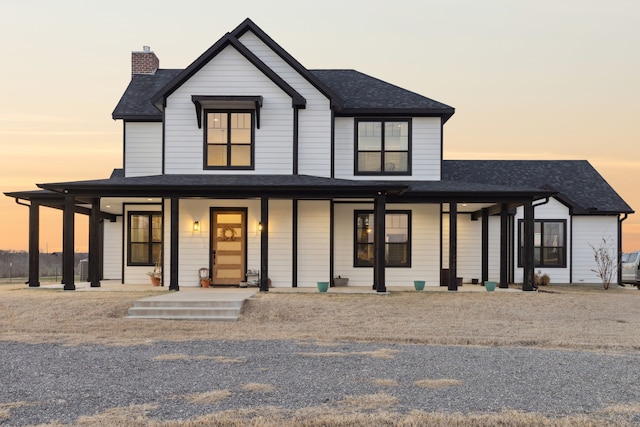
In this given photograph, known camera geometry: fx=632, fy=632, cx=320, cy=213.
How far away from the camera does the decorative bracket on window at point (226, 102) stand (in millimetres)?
19359

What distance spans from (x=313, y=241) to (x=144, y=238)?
242 inches

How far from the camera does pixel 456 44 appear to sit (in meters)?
23.9

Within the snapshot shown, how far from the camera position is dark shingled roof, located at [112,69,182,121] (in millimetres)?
21125

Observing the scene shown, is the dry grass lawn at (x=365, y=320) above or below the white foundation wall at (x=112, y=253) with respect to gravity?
below

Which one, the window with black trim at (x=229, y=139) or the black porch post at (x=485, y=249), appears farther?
the black porch post at (x=485, y=249)

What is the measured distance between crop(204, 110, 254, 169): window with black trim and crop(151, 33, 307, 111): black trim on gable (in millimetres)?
1269

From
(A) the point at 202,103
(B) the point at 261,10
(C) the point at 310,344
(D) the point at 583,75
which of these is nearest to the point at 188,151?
(A) the point at 202,103

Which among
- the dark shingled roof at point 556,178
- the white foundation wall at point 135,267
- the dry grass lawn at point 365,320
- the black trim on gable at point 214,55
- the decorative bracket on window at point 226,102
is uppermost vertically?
the black trim on gable at point 214,55

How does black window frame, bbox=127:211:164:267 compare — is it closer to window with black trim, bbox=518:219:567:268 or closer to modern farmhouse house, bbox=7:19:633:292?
modern farmhouse house, bbox=7:19:633:292

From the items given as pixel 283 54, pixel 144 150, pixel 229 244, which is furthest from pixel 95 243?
pixel 283 54

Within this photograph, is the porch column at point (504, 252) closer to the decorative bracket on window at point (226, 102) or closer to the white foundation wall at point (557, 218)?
the white foundation wall at point (557, 218)

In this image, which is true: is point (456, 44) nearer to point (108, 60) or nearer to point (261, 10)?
point (261, 10)

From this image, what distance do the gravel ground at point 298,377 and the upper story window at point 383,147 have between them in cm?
1058

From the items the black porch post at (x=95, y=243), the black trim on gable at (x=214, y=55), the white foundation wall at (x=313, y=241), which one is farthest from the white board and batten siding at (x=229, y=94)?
the black porch post at (x=95, y=243)
